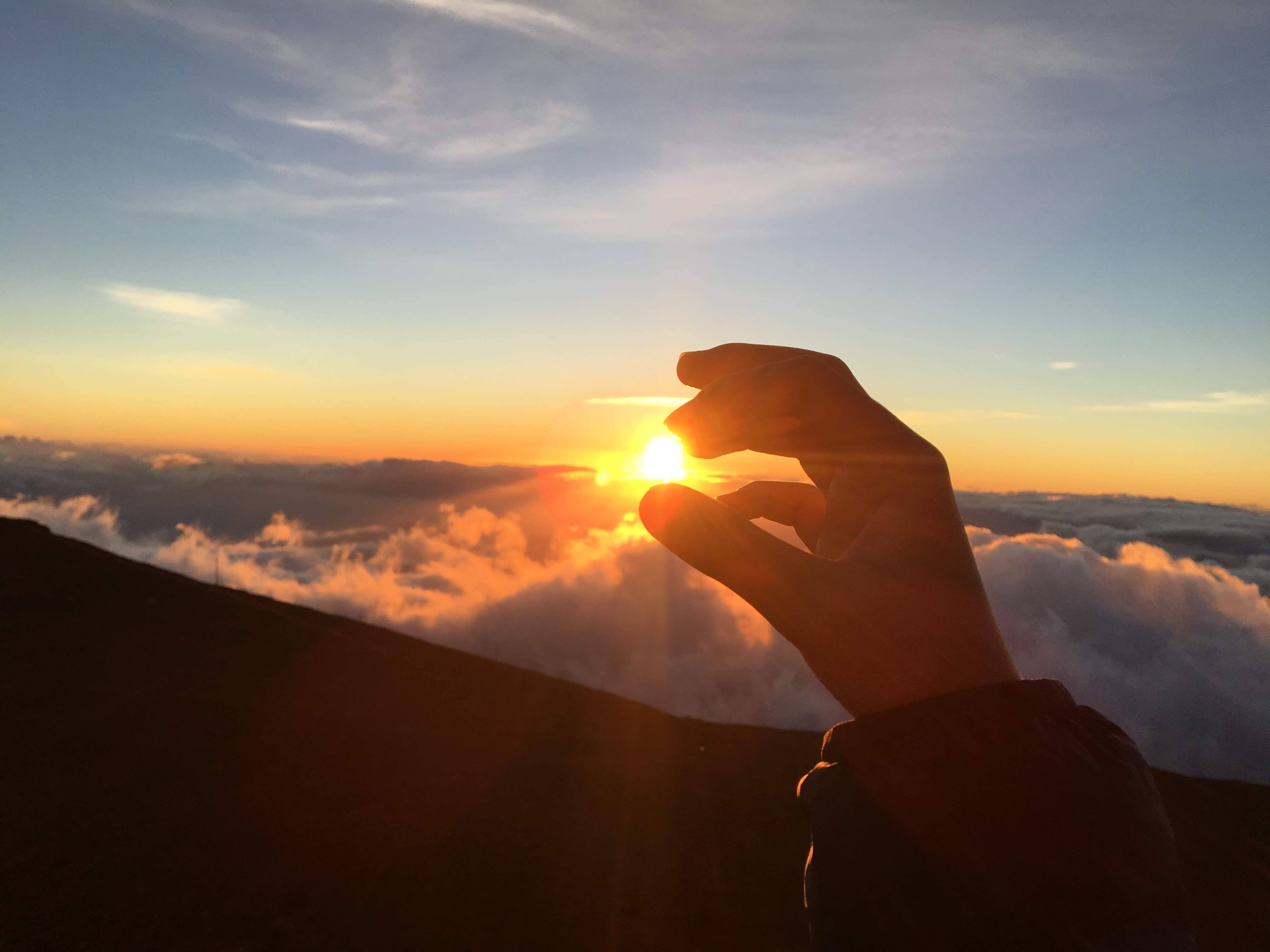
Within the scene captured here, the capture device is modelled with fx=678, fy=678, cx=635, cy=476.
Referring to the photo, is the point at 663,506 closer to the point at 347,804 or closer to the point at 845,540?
the point at 845,540

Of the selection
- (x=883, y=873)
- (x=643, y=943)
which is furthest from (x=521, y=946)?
(x=883, y=873)

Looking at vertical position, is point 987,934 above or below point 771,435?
below

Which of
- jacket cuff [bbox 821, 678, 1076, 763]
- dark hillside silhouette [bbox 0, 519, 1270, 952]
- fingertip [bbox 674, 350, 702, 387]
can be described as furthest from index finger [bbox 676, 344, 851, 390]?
dark hillside silhouette [bbox 0, 519, 1270, 952]

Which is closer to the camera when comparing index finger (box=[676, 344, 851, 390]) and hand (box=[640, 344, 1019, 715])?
hand (box=[640, 344, 1019, 715])

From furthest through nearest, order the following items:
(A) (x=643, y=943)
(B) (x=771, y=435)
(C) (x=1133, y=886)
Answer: (A) (x=643, y=943)
(B) (x=771, y=435)
(C) (x=1133, y=886)

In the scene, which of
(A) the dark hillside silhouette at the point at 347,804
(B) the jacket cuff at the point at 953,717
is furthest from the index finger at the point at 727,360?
(A) the dark hillside silhouette at the point at 347,804

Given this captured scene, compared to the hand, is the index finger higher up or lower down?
higher up

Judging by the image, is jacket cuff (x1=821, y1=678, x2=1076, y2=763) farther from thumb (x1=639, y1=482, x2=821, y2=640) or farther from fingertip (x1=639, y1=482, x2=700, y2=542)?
fingertip (x1=639, y1=482, x2=700, y2=542)

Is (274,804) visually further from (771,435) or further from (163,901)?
(771,435)
